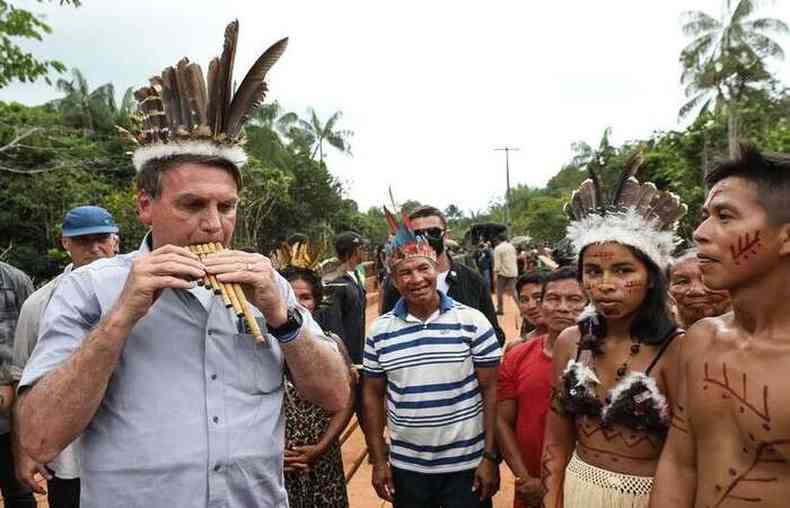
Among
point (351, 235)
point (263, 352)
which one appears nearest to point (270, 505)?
point (263, 352)

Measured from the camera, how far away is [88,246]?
14.2 ft

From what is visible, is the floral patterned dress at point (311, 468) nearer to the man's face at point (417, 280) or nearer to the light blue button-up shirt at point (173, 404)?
the man's face at point (417, 280)

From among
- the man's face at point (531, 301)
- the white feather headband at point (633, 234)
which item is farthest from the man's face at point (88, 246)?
the white feather headband at point (633, 234)

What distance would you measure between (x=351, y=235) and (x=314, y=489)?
3.42 m

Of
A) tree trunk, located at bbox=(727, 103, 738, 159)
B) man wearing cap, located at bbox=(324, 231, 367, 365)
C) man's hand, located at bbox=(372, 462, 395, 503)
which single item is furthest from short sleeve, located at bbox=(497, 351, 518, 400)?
tree trunk, located at bbox=(727, 103, 738, 159)

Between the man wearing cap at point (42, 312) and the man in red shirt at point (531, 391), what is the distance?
7.28 feet

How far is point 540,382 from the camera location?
11.0 feet

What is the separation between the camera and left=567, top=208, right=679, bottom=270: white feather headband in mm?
2672

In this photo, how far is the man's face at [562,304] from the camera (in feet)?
11.5

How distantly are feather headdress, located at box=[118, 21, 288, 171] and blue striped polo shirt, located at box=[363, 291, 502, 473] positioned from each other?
163 cm

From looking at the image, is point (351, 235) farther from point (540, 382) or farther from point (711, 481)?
point (711, 481)

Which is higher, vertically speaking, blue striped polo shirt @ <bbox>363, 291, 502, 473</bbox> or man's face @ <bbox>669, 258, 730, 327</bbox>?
man's face @ <bbox>669, 258, 730, 327</bbox>

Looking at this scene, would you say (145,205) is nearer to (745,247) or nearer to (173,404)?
(173,404)

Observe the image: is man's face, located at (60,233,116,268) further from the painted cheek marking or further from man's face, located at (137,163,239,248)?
the painted cheek marking
